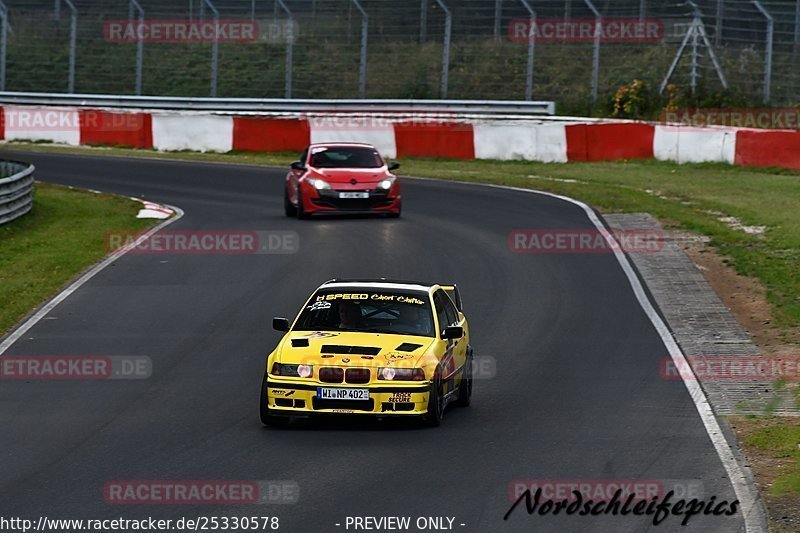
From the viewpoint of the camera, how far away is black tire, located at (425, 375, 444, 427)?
12.2 metres

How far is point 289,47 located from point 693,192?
18.8 metres

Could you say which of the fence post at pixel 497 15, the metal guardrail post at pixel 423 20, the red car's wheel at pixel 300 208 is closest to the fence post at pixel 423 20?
the metal guardrail post at pixel 423 20

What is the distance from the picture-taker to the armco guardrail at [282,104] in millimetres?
43719

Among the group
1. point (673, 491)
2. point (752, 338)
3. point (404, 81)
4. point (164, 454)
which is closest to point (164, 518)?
point (164, 454)

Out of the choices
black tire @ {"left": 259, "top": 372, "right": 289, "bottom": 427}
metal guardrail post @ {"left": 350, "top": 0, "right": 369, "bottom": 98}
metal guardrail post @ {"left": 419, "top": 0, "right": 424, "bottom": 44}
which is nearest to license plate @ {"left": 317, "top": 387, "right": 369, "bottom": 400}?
black tire @ {"left": 259, "top": 372, "right": 289, "bottom": 427}

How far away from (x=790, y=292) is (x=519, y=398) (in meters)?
7.45

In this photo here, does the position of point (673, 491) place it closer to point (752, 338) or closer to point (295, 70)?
point (752, 338)

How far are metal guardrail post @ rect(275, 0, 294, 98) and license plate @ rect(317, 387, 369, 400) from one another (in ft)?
113

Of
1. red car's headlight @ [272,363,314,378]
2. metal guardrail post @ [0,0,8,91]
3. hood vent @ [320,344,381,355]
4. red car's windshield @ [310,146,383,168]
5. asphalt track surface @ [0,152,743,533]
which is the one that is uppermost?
metal guardrail post @ [0,0,8,91]

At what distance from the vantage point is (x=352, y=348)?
12383 mm

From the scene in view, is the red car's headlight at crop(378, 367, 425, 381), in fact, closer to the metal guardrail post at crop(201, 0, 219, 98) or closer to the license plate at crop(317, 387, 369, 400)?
the license plate at crop(317, 387, 369, 400)

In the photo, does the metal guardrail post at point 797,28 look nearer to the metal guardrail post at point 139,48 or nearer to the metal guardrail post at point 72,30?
the metal guardrail post at point 139,48

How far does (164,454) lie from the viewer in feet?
37.0

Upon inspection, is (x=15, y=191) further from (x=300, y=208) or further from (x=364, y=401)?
(x=364, y=401)
